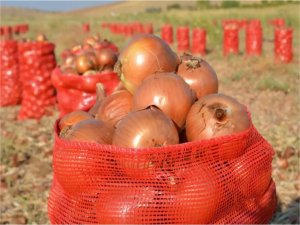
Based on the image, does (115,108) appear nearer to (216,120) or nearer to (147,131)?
(147,131)

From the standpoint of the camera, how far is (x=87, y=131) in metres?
2.11

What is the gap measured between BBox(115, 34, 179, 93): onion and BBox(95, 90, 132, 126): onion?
2.5 inches

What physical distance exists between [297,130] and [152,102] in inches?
158

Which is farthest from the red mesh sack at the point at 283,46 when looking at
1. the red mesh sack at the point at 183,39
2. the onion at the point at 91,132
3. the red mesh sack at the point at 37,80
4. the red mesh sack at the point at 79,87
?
the onion at the point at 91,132

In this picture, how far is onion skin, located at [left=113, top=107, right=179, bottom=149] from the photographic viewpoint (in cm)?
196

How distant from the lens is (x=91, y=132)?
2098 millimetres

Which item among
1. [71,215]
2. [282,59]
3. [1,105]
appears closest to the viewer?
[71,215]

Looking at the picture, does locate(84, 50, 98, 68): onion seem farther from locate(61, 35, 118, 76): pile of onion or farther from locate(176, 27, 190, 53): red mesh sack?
locate(176, 27, 190, 53): red mesh sack

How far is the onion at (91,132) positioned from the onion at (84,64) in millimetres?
3268

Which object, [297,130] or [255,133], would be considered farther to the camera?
[297,130]

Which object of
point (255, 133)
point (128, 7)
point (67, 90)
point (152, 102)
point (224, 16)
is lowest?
point (128, 7)

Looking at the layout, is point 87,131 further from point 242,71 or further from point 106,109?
point 242,71

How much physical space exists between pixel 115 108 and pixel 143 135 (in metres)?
0.43

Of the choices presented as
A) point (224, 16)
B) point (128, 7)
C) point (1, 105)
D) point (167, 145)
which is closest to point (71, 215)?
point (167, 145)
